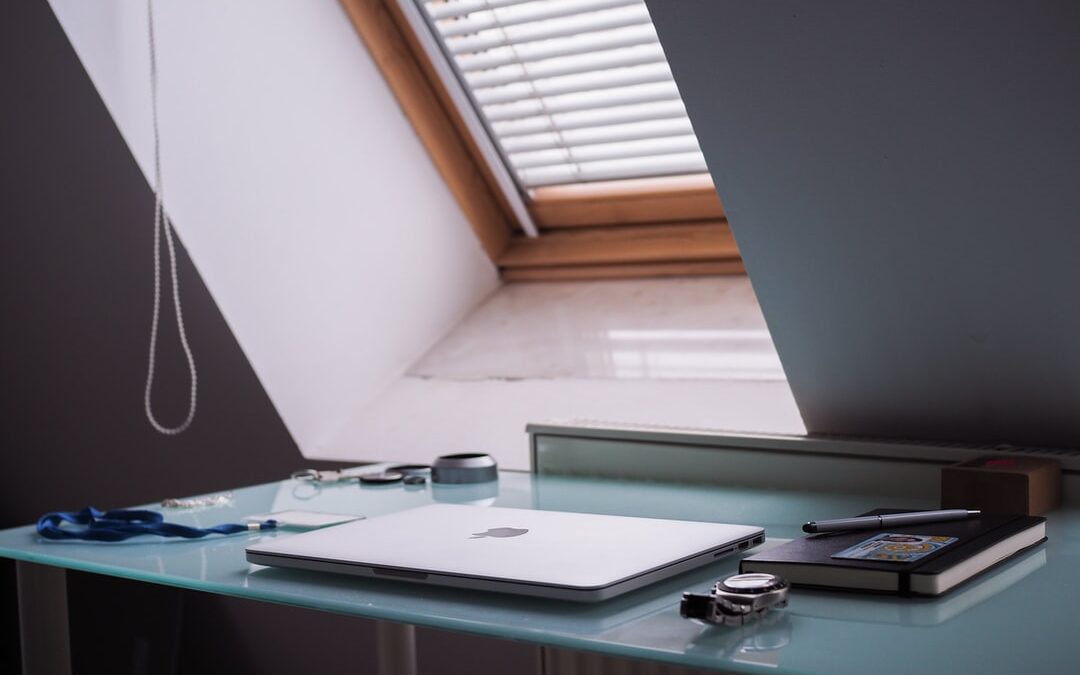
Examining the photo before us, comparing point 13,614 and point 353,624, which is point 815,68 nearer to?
point 353,624

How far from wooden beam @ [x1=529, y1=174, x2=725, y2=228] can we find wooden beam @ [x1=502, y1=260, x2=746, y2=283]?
3.4 inches

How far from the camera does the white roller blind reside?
7.19 feet

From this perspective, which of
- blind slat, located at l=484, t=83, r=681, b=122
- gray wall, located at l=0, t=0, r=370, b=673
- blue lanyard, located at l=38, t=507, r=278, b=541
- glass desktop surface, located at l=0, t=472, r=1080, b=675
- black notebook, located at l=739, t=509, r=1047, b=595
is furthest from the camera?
blind slat, located at l=484, t=83, r=681, b=122

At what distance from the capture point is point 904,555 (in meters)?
0.92

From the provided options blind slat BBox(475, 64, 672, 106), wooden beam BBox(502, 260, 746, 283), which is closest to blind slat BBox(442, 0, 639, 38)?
blind slat BBox(475, 64, 672, 106)

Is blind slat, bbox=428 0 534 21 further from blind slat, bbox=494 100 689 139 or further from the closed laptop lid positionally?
the closed laptop lid

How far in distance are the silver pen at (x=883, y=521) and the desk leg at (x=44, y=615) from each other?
735 millimetres

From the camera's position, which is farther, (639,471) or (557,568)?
(639,471)

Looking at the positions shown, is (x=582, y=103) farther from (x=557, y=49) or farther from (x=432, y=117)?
(x=432, y=117)

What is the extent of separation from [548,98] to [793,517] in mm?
1313

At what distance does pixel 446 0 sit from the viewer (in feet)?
7.32

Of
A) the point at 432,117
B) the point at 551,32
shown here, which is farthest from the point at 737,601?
the point at 432,117

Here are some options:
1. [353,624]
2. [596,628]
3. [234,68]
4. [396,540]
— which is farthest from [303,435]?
[596,628]

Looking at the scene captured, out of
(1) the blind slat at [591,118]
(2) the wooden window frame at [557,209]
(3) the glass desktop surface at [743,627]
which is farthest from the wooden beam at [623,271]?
(3) the glass desktop surface at [743,627]
